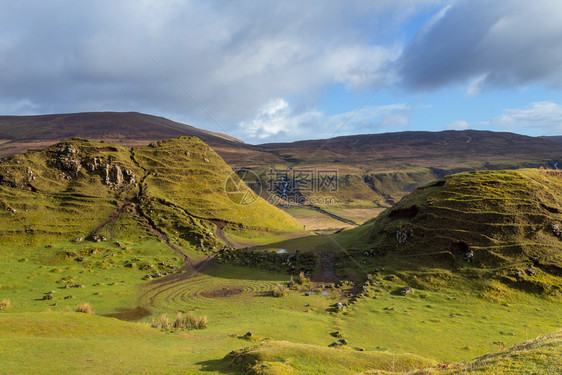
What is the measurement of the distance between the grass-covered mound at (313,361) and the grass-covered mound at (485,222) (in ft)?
99.9

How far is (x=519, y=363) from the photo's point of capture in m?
11.1

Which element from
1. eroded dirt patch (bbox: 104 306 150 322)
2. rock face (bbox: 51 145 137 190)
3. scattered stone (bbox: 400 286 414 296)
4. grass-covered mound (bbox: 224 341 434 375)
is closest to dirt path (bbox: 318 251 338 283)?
scattered stone (bbox: 400 286 414 296)

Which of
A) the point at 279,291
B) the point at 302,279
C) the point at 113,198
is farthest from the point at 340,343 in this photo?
the point at 113,198

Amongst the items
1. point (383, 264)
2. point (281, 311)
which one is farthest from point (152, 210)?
point (383, 264)

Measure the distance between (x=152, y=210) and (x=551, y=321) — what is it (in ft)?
209

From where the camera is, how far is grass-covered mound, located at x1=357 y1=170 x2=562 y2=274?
39.8 meters

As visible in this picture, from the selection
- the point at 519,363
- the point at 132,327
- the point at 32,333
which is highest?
the point at 519,363

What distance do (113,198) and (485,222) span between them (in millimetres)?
67369

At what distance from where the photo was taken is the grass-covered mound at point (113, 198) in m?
53.7

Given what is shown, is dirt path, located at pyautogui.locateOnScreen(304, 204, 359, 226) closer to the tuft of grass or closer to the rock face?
the rock face

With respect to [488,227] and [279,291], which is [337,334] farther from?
[488,227]

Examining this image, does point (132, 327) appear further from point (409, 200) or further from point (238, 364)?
point (409, 200)

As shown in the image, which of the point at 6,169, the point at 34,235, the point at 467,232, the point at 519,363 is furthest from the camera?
the point at 6,169

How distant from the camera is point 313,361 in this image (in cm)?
1608
